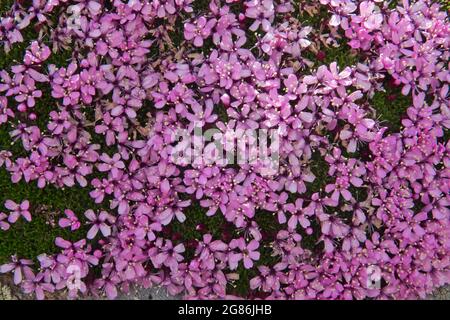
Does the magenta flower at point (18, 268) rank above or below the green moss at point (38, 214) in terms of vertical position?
below

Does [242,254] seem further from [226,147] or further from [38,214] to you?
[38,214]

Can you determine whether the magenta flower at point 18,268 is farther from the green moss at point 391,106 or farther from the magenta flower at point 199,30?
the green moss at point 391,106

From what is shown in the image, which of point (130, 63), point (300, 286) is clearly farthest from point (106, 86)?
point (300, 286)

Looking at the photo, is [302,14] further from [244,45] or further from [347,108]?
[347,108]

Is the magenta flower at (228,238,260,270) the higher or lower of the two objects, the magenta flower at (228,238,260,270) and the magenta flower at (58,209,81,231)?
the lower

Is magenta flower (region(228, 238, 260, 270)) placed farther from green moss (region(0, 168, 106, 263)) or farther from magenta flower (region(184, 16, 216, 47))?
magenta flower (region(184, 16, 216, 47))

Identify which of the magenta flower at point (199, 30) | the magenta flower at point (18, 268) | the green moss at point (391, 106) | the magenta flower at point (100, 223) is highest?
the magenta flower at point (199, 30)

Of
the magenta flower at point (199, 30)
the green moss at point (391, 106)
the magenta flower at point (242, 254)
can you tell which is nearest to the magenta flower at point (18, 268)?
the magenta flower at point (242, 254)

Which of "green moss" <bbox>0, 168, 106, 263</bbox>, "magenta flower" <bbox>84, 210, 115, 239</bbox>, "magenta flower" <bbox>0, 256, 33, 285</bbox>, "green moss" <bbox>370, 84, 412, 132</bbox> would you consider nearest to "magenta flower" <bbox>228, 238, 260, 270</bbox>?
"magenta flower" <bbox>84, 210, 115, 239</bbox>

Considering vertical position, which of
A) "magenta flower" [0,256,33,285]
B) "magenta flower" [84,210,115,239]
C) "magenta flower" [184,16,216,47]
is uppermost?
"magenta flower" [184,16,216,47]

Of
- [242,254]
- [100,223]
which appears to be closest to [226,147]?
[242,254]
